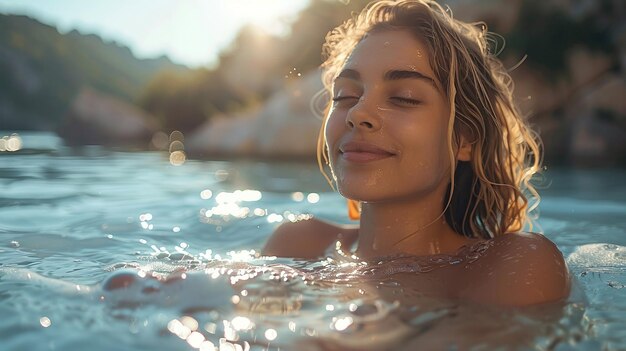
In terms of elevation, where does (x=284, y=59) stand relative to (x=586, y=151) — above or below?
above

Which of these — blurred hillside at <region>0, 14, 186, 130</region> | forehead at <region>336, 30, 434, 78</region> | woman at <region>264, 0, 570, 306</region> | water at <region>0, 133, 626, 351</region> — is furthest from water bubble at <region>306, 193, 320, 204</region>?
blurred hillside at <region>0, 14, 186, 130</region>

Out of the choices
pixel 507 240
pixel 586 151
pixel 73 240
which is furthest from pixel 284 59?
pixel 507 240

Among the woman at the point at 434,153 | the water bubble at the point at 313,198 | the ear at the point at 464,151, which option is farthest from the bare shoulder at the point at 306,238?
the water bubble at the point at 313,198

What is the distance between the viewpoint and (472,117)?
2525 mm

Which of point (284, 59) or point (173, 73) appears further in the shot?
point (173, 73)

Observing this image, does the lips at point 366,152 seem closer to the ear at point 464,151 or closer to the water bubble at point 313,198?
the ear at point 464,151

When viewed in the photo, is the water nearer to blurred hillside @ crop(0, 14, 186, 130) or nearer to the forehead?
the forehead

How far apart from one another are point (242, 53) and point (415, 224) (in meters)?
17.4

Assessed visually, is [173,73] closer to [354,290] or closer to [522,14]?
[522,14]

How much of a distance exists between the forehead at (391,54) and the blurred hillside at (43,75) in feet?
156

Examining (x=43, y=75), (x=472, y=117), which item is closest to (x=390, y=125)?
(x=472, y=117)

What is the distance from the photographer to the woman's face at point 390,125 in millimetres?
2301

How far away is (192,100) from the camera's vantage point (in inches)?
786

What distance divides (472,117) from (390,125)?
1.45 ft
